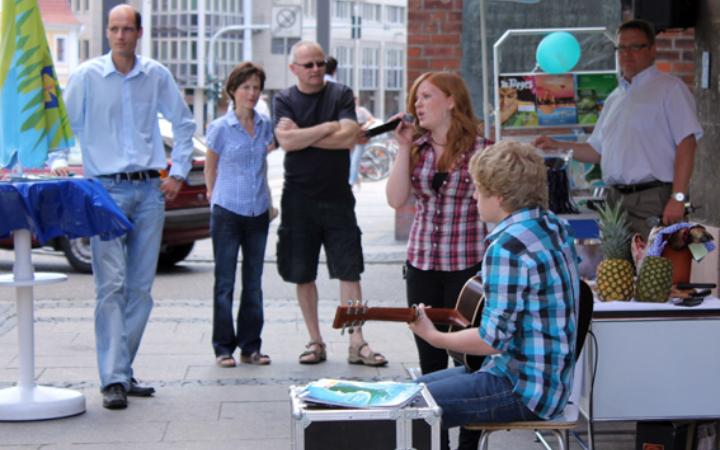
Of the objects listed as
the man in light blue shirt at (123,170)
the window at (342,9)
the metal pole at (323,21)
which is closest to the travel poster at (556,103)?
the man in light blue shirt at (123,170)

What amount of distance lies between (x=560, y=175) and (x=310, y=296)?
1.77m

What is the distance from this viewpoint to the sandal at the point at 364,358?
26.8 feet

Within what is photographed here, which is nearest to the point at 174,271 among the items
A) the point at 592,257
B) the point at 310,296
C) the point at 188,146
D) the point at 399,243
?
the point at 399,243

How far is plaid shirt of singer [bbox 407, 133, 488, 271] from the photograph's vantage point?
237 inches

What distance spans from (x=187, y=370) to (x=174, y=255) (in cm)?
579

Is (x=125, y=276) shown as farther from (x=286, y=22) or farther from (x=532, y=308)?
(x=286, y=22)

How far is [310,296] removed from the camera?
827cm

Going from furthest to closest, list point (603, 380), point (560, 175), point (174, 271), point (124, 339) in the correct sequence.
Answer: point (174, 271) → point (560, 175) → point (124, 339) → point (603, 380)

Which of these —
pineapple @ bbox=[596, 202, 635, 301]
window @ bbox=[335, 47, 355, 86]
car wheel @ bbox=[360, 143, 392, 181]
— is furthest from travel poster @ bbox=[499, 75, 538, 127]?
window @ bbox=[335, 47, 355, 86]

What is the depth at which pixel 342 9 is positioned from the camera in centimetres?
9412

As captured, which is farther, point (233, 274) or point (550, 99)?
point (550, 99)

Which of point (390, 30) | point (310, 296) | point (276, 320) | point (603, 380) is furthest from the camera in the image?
point (390, 30)

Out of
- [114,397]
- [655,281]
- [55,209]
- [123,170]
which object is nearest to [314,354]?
[114,397]

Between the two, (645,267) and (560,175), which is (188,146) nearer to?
(560,175)
